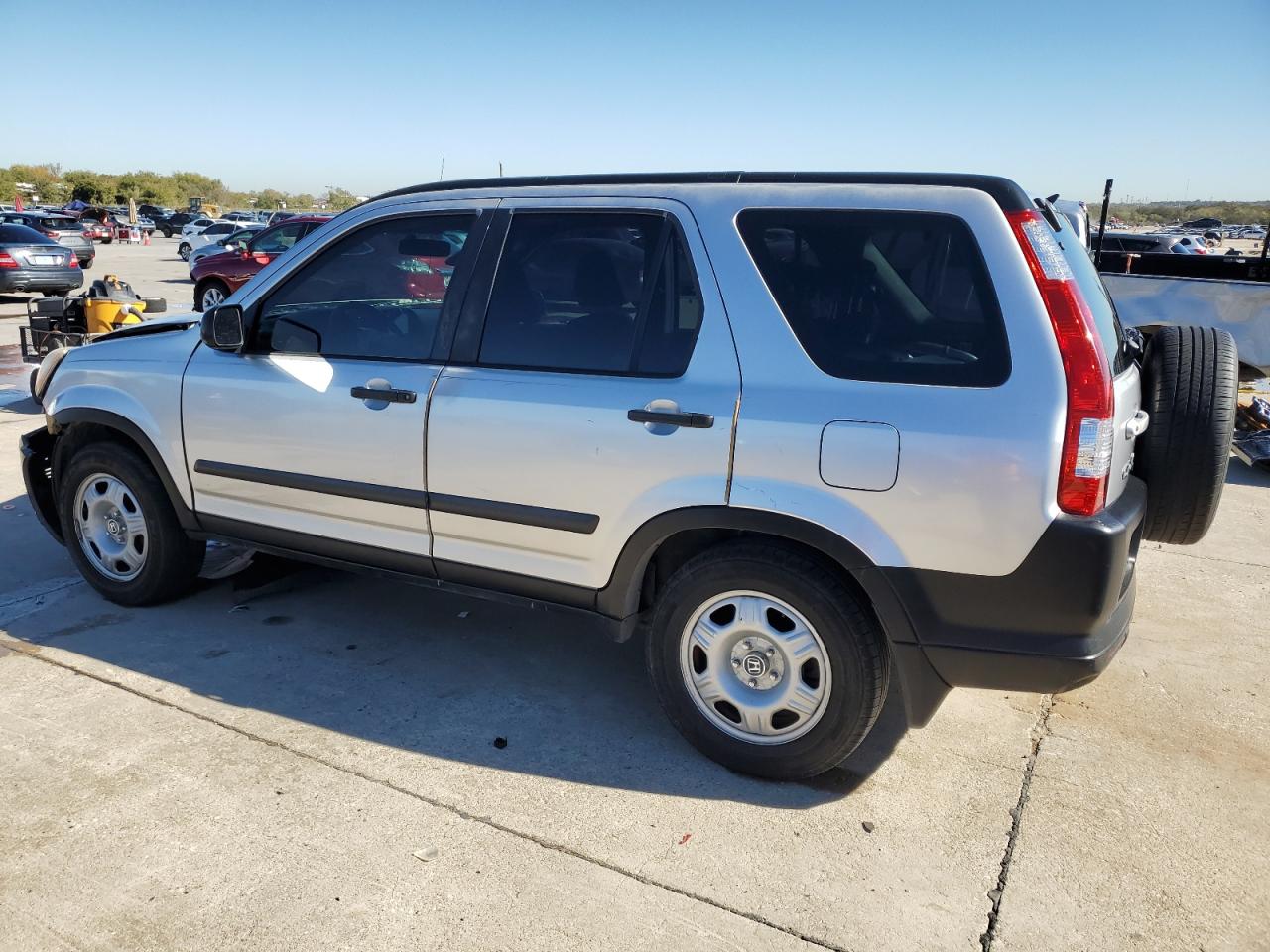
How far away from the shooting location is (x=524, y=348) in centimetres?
344

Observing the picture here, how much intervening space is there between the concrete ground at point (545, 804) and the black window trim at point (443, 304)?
50.1 inches

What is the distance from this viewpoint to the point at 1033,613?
2771 millimetres

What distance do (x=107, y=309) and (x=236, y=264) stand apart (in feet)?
25.0

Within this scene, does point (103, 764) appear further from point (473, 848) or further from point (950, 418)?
point (950, 418)

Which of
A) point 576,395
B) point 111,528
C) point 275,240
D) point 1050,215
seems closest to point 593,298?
point 576,395

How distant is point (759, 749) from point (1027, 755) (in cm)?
100

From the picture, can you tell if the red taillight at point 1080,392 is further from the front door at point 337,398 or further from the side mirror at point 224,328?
the side mirror at point 224,328

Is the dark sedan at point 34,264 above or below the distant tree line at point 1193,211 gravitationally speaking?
below

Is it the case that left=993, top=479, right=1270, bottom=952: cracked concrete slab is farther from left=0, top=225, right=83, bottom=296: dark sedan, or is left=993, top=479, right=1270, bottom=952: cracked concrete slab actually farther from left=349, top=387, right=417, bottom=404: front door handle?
left=0, top=225, right=83, bottom=296: dark sedan

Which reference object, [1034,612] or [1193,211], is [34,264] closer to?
[1034,612]

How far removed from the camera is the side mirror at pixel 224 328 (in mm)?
3902

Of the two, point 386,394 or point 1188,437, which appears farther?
point 386,394

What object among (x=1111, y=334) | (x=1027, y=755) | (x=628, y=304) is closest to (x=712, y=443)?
(x=628, y=304)

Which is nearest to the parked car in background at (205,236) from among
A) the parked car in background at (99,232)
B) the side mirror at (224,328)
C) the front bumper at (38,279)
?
the parked car in background at (99,232)
